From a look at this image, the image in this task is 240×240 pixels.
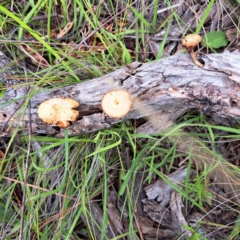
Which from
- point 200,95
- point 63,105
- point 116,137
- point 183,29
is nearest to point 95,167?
point 116,137

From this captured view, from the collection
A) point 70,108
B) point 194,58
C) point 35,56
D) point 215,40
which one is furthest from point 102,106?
point 215,40

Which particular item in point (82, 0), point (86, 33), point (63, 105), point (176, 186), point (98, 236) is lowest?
point (98, 236)

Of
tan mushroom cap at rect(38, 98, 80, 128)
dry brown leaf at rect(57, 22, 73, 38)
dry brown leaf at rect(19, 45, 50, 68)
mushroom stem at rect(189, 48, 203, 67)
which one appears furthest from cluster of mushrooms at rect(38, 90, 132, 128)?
dry brown leaf at rect(57, 22, 73, 38)

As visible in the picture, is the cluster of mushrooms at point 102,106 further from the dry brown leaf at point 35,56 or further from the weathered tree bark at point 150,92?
the dry brown leaf at point 35,56

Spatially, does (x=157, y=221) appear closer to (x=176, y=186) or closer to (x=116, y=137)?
(x=176, y=186)

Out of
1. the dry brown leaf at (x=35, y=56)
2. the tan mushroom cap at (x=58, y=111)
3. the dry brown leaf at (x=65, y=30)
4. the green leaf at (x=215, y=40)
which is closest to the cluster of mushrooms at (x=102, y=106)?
the tan mushroom cap at (x=58, y=111)

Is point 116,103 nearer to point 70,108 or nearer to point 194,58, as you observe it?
point 70,108
